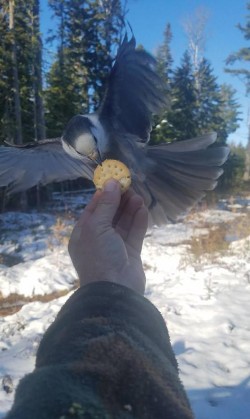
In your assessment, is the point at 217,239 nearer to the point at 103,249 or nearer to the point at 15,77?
the point at 103,249

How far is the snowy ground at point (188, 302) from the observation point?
112 inches

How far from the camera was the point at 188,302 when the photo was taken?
434cm

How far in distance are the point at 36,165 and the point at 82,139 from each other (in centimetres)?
78

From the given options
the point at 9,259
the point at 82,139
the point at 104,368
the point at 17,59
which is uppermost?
the point at 17,59

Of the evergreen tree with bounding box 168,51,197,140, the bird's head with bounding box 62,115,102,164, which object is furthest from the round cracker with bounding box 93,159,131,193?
the evergreen tree with bounding box 168,51,197,140

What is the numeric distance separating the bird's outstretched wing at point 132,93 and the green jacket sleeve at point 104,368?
2351 mm

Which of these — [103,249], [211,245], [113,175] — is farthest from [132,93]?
[211,245]

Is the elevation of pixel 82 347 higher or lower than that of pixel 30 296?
higher

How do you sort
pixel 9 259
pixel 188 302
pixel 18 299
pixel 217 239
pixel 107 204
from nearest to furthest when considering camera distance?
pixel 107 204, pixel 188 302, pixel 18 299, pixel 217 239, pixel 9 259

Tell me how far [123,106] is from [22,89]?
40.8ft

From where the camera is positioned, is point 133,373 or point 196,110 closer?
point 133,373

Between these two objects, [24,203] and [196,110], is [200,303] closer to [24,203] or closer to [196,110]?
[24,203]

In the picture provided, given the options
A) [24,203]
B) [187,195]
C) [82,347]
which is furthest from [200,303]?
[24,203]

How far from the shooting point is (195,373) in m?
2.96
